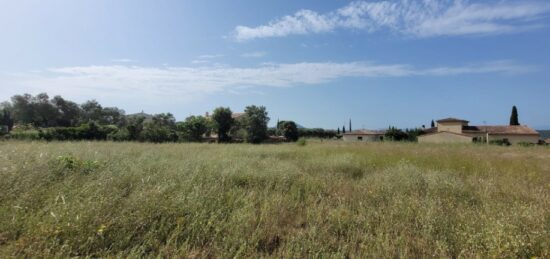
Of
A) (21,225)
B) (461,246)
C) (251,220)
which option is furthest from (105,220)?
(461,246)

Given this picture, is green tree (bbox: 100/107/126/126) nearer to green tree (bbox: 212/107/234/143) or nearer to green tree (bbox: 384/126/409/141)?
green tree (bbox: 212/107/234/143)

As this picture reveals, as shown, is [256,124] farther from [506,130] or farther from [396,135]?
[506,130]

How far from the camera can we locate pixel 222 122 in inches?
1470

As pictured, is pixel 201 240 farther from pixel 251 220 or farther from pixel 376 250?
pixel 376 250

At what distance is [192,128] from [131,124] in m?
7.05

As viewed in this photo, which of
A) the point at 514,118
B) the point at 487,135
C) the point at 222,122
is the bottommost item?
the point at 487,135

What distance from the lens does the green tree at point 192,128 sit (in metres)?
34.4

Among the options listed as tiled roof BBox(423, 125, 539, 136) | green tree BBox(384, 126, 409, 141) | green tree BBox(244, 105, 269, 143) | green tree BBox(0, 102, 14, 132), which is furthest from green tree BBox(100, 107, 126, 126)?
tiled roof BBox(423, 125, 539, 136)

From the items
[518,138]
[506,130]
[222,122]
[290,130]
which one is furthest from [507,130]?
[222,122]

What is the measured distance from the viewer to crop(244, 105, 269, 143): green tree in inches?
1475

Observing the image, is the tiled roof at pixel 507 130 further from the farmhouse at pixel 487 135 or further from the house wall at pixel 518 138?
the house wall at pixel 518 138

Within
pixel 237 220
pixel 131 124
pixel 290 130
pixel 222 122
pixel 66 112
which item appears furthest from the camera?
pixel 66 112

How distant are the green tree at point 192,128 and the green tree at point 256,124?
5979mm

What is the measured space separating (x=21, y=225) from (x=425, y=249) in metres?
4.04
